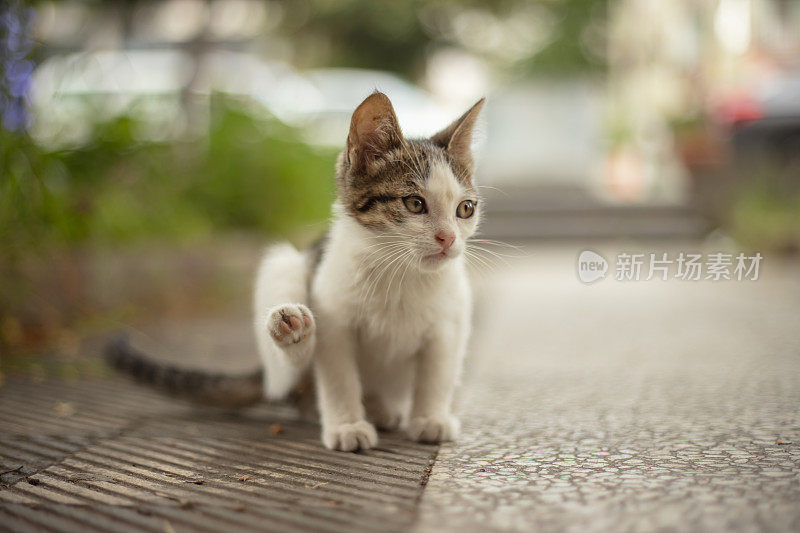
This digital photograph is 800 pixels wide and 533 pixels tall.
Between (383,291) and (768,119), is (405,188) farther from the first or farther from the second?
(768,119)

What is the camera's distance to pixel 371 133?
7.41 ft

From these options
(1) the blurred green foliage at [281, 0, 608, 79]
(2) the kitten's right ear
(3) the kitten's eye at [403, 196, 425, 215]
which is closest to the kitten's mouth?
(3) the kitten's eye at [403, 196, 425, 215]

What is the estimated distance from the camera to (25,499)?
5.95 ft

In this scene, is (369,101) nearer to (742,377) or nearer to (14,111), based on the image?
(742,377)

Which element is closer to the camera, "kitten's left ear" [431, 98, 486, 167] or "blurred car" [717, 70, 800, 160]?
"kitten's left ear" [431, 98, 486, 167]

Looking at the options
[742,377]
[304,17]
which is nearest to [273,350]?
[742,377]

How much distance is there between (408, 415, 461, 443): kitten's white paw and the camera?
229cm

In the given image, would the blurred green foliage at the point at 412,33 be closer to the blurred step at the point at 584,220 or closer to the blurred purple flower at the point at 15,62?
the blurred step at the point at 584,220

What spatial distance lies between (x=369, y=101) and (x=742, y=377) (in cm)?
226

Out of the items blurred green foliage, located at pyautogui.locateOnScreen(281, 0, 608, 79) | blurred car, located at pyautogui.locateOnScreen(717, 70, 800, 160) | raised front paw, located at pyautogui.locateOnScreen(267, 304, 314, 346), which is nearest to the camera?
raised front paw, located at pyautogui.locateOnScreen(267, 304, 314, 346)

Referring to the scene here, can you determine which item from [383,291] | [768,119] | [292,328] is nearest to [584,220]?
[768,119]

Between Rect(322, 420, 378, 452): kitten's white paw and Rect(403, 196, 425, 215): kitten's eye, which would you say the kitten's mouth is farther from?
Rect(322, 420, 378, 452): kitten's white paw

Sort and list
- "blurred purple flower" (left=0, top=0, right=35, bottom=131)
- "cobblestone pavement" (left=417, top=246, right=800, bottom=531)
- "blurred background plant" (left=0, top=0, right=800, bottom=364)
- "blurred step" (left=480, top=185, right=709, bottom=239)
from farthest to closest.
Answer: "blurred step" (left=480, top=185, right=709, bottom=239) < "blurred background plant" (left=0, top=0, right=800, bottom=364) < "blurred purple flower" (left=0, top=0, right=35, bottom=131) < "cobblestone pavement" (left=417, top=246, right=800, bottom=531)

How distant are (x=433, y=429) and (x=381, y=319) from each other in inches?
16.7
